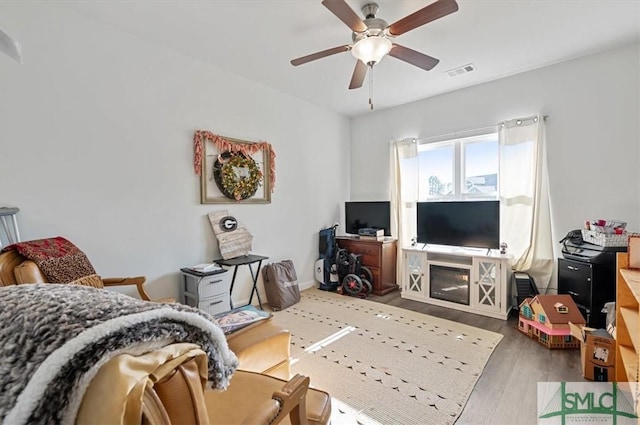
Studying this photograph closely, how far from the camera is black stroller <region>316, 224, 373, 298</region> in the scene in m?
4.00

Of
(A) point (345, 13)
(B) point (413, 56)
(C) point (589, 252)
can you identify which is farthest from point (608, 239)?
(A) point (345, 13)

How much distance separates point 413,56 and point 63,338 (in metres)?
2.57

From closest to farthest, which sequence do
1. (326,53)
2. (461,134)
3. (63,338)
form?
(63,338) → (326,53) → (461,134)

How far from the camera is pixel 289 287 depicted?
3.68 m

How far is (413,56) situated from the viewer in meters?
2.30

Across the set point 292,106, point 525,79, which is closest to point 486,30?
point 525,79

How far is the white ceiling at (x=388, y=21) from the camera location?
2.25 m

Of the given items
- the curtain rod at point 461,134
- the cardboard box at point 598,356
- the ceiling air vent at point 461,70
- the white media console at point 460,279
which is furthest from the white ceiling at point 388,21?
the cardboard box at point 598,356

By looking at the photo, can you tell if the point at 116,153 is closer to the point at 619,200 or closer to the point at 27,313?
the point at 27,313

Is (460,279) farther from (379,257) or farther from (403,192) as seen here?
(403,192)

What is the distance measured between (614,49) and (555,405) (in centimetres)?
325

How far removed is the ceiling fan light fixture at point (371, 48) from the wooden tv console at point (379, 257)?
2.48m

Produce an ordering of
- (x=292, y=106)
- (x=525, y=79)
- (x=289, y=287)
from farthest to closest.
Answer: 1. (x=292, y=106)
2. (x=289, y=287)
3. (x=525, y=79)

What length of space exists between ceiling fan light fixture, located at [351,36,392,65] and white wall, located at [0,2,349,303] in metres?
1.75
